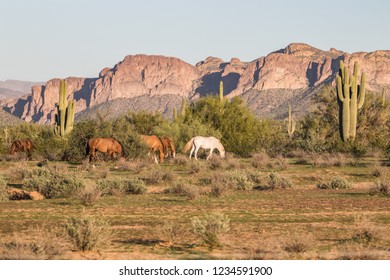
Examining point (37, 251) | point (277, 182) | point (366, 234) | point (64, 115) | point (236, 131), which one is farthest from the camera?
point (236, 131)

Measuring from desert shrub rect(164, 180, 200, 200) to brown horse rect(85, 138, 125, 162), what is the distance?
9.13m

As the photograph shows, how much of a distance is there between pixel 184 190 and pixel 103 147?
10.8 m

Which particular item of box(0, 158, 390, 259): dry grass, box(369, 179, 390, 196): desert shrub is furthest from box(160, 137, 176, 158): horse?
box(369, 179, 390, 196): desert shrub

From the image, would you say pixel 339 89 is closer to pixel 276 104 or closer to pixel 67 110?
pixel 67 110

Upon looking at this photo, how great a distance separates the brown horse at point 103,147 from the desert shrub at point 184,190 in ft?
30.0

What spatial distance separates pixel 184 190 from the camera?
65.9ft

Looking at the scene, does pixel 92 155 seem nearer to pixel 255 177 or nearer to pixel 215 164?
pixel 215 164

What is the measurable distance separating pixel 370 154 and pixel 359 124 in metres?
7.68

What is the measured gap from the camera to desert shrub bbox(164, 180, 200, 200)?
62.5 feet

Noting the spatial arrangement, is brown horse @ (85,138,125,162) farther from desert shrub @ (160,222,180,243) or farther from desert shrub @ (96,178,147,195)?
desert shrub @ (160,222,180,243)

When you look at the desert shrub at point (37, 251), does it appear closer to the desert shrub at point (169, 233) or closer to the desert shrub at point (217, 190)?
the desert shrub at point (169, 233)

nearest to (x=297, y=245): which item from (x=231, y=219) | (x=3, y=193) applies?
(x=231, y=219)
